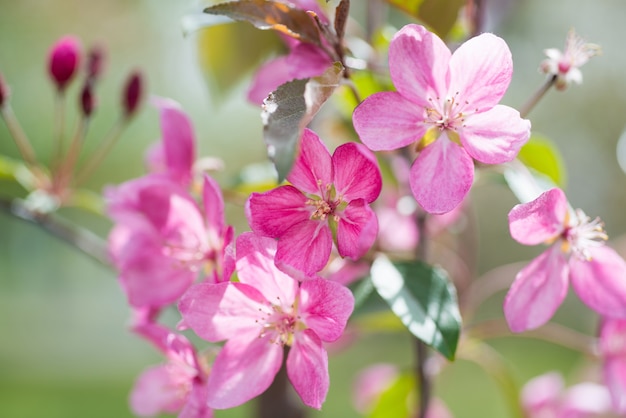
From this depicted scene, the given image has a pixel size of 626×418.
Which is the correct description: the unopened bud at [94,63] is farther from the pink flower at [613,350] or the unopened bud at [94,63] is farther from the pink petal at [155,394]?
the pink flower at [613,350]

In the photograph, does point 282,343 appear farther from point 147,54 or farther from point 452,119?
point 147,54

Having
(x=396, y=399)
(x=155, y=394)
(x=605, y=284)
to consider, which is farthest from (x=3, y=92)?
(x=605, y=284)

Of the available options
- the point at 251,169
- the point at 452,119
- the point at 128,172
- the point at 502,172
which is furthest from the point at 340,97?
the point at 128,172

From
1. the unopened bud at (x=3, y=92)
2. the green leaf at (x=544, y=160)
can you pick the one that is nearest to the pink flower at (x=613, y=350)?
the green leaf at (x=544, y=160)

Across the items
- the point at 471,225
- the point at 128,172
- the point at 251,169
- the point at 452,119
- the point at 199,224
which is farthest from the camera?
the point at 128,172

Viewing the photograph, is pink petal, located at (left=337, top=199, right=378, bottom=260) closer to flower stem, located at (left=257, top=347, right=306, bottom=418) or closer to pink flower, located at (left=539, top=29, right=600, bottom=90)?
pink flower, located at (left=539, top=29, right=600, bottom=90)

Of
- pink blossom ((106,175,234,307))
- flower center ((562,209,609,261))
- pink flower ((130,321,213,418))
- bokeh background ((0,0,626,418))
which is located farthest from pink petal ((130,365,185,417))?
bokeh background ((0,0,626,418))

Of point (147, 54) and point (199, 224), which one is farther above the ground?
point (199, 224)

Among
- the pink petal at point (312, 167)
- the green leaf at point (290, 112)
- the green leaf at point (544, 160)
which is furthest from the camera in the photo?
the green leaf at point (544, 160)
